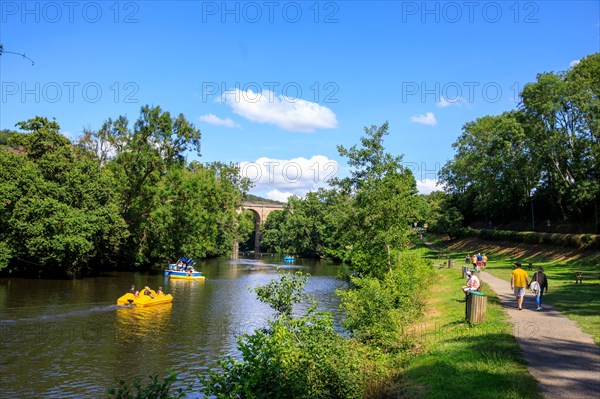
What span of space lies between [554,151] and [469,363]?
39335mm

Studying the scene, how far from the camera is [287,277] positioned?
1395 cm

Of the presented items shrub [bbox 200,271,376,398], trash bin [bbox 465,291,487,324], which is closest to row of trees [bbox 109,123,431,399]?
shrub [bbox 200,271,376,398]

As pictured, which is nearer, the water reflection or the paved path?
the paved path

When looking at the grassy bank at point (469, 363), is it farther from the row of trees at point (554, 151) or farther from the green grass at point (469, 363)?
the row of trees at point (554, 151)

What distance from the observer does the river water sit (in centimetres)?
1577

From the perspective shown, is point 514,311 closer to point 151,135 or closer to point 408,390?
point 408,390

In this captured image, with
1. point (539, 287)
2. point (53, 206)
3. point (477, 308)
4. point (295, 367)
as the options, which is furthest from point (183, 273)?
point (295, 367)

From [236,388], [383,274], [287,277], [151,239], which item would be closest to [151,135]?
[151,239]

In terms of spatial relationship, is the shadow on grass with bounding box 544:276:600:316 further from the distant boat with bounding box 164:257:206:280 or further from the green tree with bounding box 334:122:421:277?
the distant boat with bounding box 164:257:206:280

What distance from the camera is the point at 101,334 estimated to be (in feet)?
71.7

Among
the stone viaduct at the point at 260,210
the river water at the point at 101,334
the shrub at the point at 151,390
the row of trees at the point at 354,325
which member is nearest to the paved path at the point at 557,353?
the row of trees at the point at 354,325

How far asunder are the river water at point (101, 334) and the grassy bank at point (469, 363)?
27.4ft

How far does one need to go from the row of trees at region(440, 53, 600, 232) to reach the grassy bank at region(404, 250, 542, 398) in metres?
31.1

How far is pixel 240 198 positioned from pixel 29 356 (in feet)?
227
